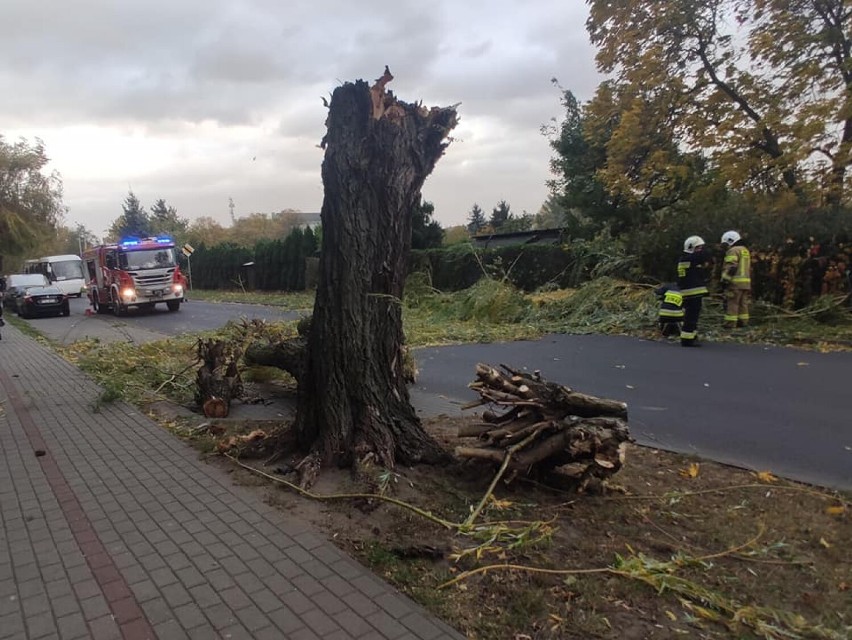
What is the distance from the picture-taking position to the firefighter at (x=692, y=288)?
35.1 feet

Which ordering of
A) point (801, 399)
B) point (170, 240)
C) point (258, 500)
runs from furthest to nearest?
point (170, 240) → point (801, 399) → point (258, 500)

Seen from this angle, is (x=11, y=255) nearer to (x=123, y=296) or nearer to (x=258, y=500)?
(x=123, y=296)

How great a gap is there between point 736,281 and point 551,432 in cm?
885

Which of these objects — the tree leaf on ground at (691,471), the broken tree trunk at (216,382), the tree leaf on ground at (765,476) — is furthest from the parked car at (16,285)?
the tree leaf on ground at (765,476)

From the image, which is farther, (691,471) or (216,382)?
(216,382)

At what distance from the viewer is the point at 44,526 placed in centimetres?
414

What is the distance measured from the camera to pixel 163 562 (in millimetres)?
3574

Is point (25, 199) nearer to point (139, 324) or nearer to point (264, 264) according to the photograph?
point (264, 264)

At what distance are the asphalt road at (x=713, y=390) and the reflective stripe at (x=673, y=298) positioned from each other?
87 centimetres

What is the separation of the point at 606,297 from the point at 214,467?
11289 millimetres

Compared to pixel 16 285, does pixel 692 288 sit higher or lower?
lower

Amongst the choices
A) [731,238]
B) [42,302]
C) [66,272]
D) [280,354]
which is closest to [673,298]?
[731,238]

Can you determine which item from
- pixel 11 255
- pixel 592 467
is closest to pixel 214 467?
pixel 592 467

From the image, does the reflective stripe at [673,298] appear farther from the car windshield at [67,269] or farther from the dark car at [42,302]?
the car windshield at [67,269]
